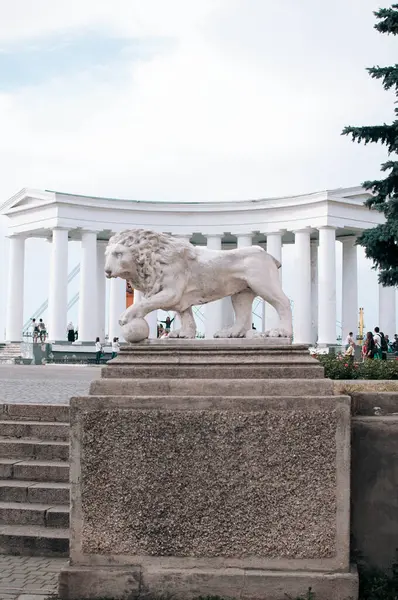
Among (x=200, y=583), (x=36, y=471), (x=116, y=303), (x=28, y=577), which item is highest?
(x=116, y=303)

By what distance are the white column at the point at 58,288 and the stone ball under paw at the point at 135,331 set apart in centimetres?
4581

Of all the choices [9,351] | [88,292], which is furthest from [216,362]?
[88,292]

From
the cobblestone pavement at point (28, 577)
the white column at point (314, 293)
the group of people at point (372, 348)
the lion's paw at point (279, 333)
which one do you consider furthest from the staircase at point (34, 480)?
the white column at point (314, 293)

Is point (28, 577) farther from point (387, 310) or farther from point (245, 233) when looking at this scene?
point (387, 310)

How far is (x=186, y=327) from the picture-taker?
7.22 meters

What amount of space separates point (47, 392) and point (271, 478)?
1005cm

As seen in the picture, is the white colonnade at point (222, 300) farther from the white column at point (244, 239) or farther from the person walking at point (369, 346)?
the person walking at point (369, 346)

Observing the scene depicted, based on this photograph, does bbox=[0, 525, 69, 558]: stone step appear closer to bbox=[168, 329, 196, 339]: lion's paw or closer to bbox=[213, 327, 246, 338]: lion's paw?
bbox=[168, 329, 196, 339]: lion's paw

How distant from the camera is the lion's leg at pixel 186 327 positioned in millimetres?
7073

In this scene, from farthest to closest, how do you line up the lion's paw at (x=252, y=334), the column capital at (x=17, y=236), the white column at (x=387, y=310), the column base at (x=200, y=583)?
the column capital at (x=17, y=236), the white column at (x=387, y=310), the lion's paw at (x=252, y=334), the column base at (x=200, y=583)

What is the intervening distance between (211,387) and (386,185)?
16296mm

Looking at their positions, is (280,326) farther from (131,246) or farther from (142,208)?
(142,208)

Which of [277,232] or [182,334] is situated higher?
[277,232]

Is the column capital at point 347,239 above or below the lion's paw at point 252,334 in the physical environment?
above
